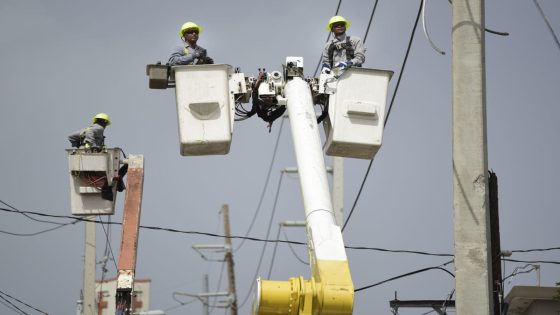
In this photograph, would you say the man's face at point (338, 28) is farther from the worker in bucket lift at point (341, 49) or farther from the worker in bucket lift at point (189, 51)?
the worker in bucket lift at point (189, 51)

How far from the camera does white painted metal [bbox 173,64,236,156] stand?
14047 millimetres

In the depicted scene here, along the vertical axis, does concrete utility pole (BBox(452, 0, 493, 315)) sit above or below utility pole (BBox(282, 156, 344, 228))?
below

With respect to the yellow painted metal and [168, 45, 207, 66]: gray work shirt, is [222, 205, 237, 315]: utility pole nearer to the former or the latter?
[168, 45, 207, 66]: gray work shirt

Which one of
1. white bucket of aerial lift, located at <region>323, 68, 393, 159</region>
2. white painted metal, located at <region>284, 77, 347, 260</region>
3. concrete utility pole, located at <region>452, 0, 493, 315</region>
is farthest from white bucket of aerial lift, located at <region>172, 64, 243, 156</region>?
concrete utility pole, located at <region>452, 0, 493, 315</region>

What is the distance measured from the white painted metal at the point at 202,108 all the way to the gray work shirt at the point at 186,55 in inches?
41.4

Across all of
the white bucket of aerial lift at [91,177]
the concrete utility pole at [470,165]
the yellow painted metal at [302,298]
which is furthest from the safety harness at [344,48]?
the yellow painted metal at [302,298]

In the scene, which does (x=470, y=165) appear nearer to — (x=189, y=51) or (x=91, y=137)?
(x=189, y=51)

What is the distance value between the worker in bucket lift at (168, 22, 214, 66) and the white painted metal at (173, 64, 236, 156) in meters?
1.09

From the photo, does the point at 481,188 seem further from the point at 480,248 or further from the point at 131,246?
the point at 131,246

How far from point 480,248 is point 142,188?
635cm

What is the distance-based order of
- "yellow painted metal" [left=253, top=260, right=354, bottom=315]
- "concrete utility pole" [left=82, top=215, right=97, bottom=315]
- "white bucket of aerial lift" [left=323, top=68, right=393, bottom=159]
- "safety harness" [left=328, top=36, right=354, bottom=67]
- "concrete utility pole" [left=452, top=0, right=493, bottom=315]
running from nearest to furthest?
"yellow painted metal" [left=253, top=260, right=354, bottom=315] → "concrete utility pole" [left=452, top=0, right=493, bottom=315] → "white bucket of aerial lift" [left=323, top=68, right=393, bottom=159] → "safety harness" [left=328, top=36, right=354, bottom=67] → "concrete utility pole" [left=82, top=215, right=97, bottom=315]

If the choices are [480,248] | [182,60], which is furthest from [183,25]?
[480,248]

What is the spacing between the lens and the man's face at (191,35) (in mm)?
15680

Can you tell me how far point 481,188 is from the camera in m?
11.7
